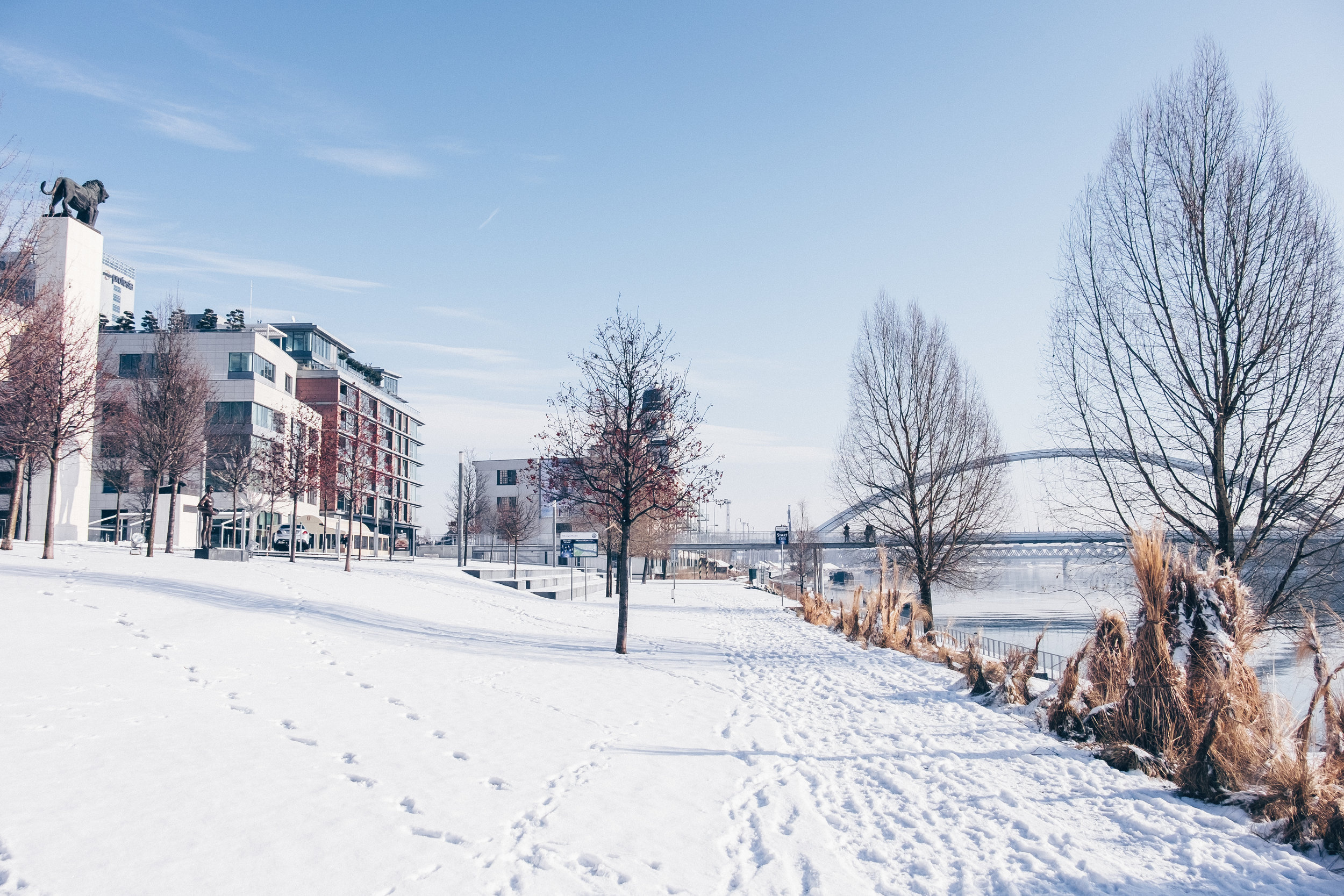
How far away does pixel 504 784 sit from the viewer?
18.6 ft

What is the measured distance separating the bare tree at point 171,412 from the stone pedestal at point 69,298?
2.34m

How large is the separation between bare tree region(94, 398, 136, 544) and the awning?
11510 millimetres

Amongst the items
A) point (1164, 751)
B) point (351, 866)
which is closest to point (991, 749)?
point (1164, 751)

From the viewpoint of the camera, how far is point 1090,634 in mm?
8383

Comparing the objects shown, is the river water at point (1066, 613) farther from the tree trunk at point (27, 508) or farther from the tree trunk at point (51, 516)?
the tree trunk at point (27, 508)

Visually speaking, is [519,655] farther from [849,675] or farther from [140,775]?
[140,775]

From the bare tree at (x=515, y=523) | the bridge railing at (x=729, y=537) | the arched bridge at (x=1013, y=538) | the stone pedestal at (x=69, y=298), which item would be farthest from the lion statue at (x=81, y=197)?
the bridge railing at (x=729, y=537)

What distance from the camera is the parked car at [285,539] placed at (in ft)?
182

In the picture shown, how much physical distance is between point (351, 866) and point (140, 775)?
6.14 feet

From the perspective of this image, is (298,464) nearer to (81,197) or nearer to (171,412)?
(171,412)

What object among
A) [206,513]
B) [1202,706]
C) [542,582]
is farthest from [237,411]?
[1202,706]

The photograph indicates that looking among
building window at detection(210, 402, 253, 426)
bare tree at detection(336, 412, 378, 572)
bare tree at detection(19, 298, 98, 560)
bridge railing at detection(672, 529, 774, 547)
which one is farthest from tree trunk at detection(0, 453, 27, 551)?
bridge railing at detection(672, 529, 774, 547)

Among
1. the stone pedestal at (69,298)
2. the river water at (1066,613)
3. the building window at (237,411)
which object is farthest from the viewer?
the building window at (237,411)

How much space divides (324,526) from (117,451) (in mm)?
21476
